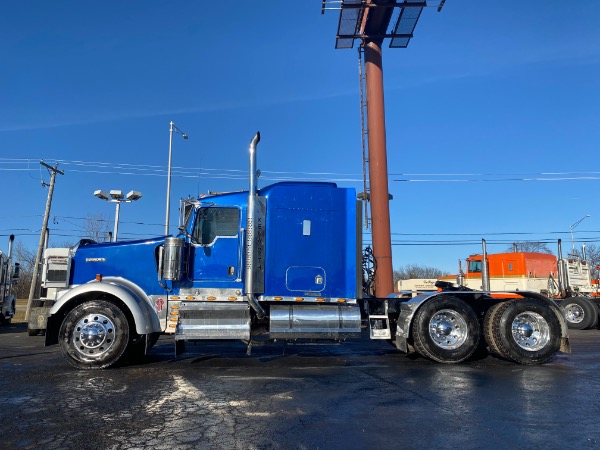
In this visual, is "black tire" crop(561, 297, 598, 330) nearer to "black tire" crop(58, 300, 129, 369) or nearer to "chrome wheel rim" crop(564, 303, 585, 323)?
"chrome wheel rim" crop(564, 303, 585, 323)

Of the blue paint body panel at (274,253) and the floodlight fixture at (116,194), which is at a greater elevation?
the floodlight fixture at (116,194)

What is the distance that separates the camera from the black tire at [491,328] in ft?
27.8

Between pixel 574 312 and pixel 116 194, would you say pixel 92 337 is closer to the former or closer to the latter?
pixel 116 194

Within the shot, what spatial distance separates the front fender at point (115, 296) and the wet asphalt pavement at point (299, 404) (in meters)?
0.68

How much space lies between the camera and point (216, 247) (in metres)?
8.45

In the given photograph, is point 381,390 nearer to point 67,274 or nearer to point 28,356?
point 67,274

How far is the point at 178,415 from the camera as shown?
192 inches

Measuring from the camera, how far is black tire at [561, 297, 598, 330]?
17.9m

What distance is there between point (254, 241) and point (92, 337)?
315cm

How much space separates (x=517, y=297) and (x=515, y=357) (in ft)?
4.04

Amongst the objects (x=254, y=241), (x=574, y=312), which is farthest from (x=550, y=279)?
(x=254, y=241)

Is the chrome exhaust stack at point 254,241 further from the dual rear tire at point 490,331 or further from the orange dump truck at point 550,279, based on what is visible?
the orange dump truck at point 550,279

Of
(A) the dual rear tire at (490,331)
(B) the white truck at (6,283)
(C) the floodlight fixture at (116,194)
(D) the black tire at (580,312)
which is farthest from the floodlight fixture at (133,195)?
(D) the black tire at (580,312)

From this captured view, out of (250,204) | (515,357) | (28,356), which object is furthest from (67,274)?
(515,357)
